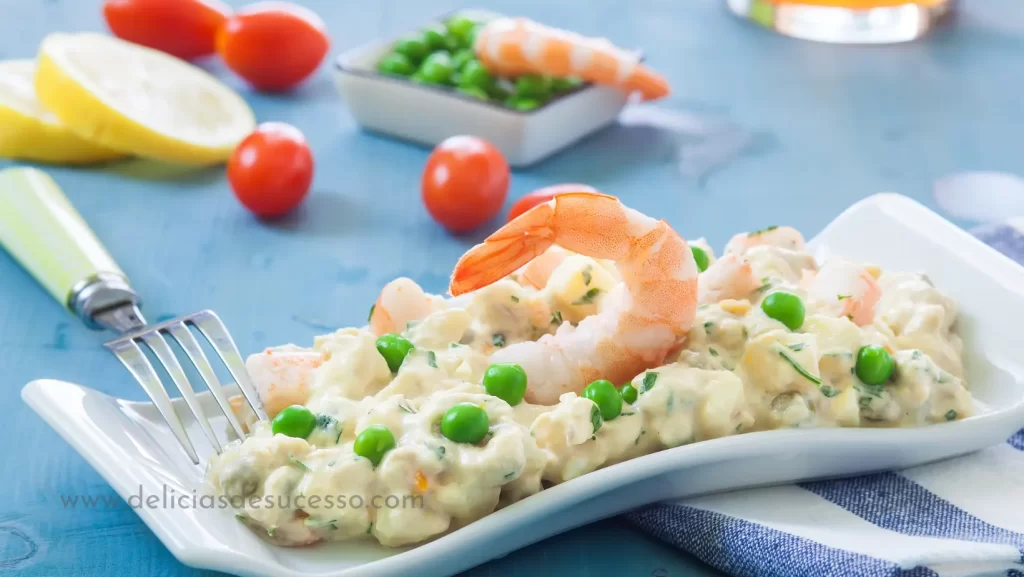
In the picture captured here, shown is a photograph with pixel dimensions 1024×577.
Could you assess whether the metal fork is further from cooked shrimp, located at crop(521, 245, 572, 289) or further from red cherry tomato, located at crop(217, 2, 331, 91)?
red cherry tomato, located at crop(217, 2, 331, 91)

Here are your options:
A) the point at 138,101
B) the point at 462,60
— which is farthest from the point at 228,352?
the point at 462,60

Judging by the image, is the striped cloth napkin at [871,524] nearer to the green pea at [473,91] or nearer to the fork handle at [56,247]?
the fork handle at [56,247]

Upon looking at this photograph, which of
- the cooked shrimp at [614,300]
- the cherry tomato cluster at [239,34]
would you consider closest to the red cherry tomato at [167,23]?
the cherry tomato cluster at [239,34]

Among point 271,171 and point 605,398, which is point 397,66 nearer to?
point 271,171

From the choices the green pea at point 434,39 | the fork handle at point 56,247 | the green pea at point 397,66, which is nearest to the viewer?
the fork handle at point 56,247

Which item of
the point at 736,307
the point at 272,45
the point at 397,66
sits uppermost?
the point at 736,307

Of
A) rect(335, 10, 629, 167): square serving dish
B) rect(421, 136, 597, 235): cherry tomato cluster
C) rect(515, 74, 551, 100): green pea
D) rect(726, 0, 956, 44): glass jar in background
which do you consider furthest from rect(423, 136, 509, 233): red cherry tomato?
rect(726, 0, 956, 44): glass jar in background
